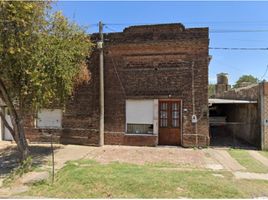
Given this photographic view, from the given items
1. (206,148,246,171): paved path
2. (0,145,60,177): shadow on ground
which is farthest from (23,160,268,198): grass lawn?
(0,145,60,177): shadow on ground

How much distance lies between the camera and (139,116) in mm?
13820

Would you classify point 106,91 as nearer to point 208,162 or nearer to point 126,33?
point 126,33

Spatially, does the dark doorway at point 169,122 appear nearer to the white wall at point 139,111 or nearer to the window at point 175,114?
the window at point 175,114

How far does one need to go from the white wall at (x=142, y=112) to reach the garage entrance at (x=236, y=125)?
328 centimetres

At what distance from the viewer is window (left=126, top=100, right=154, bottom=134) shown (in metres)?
13.7

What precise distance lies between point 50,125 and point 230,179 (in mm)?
10073

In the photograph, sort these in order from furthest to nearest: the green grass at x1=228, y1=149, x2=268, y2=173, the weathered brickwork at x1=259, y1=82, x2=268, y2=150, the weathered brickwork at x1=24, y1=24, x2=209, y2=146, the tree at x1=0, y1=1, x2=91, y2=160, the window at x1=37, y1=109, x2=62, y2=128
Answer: the window at x1=37, y1=109, x2=62, y2=128
the weathered brickwork at x1=24, y1=24, x2=209, y2=146
the weathered brickwork at x1=259, y1=82, x2=268, y2=150
the green grass at x1=228, y1=149, x2=268, y2=173
the tree at x1=0, y1=1, x2=91, y2=160

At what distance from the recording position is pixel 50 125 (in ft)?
48.4

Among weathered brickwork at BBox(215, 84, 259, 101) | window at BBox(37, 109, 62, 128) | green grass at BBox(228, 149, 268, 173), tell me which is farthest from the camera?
window at BBox(37, 109, 62, 128)

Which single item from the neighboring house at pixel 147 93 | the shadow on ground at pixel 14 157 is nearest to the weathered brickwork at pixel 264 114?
the neighboring house at pixel 147 93

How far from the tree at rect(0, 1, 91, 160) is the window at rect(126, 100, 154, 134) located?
14.7ft

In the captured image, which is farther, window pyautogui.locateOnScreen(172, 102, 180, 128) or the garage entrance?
the garage entrance

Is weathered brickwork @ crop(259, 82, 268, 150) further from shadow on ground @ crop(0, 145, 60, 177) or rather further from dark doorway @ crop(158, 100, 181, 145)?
shadow on ground @ crop(0, 145, 60, 177)

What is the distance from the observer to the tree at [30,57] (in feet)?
26.1
